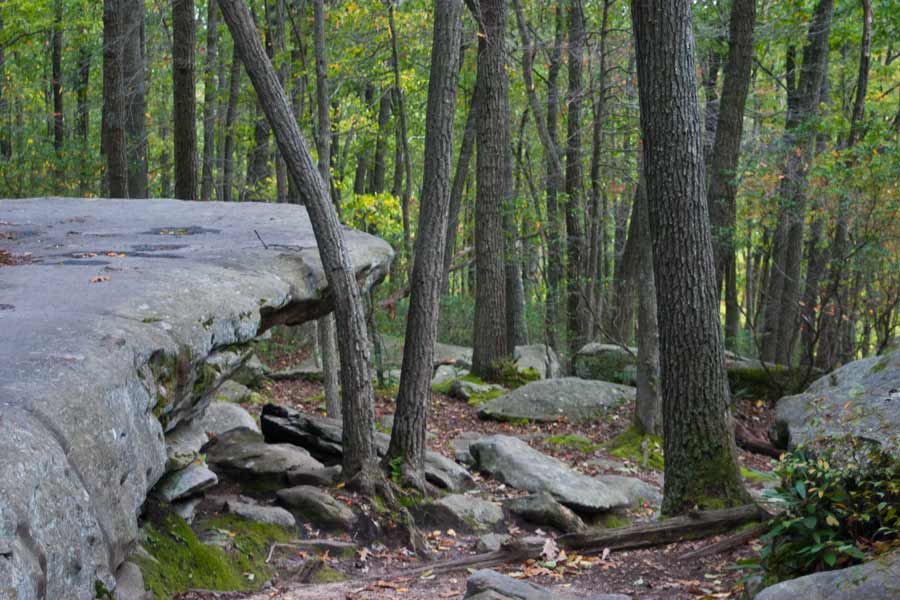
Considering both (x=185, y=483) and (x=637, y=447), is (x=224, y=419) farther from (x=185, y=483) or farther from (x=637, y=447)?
(x=637, y=447)

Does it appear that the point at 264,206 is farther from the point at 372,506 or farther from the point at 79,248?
the point at 372,506

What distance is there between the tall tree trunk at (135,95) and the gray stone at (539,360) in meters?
7.72

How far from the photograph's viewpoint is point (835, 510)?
3.87m

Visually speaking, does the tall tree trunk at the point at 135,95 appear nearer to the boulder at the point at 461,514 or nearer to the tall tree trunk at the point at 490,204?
the tall tree trunk at the point at 490,204

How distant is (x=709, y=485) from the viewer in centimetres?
665

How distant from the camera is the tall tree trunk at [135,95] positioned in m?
13.5

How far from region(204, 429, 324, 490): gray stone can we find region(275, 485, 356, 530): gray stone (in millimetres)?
485

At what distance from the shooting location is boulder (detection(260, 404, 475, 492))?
28.4ft

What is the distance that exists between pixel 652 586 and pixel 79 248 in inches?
217

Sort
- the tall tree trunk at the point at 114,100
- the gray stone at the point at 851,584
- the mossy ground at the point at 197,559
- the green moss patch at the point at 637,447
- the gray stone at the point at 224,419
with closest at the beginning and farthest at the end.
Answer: the gray stone at the point at 851,584 < the mossy ground at the point at 197,559 < the gray stone at the point at 224,419 < the green moss patch at the point at 637,447 < the tall tree trunk at the point at 114,100

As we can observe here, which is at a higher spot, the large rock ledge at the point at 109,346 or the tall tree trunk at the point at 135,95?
the tall tree trunk at the point at 135,95

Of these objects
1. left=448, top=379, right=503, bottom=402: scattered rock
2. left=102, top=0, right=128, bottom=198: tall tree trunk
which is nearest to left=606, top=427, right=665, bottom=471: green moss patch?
left=448, top=379, right=503, bottom=402: scattered rock

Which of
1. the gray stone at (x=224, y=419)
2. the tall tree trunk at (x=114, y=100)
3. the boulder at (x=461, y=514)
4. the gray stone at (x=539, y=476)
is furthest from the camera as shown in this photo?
the tall tree trunk at (x=114, y=100)

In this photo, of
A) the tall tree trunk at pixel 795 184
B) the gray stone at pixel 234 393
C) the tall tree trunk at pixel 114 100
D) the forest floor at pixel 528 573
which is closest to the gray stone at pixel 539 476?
the forest floor at pixel 528 573
